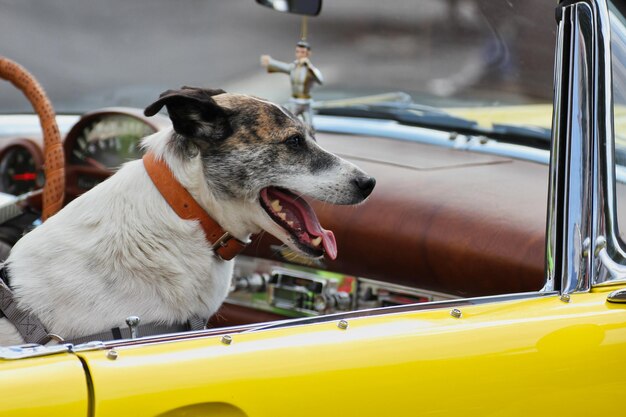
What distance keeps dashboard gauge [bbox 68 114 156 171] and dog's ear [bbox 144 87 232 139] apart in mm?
1394

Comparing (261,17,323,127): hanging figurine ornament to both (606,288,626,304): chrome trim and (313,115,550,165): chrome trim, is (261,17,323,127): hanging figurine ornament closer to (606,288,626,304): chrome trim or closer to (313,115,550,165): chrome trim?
(313,115,550,165): chrome trim

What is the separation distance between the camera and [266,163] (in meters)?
2.57

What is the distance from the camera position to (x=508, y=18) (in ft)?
12.1

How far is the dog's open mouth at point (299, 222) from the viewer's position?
8.24 feet

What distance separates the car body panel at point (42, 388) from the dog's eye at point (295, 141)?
40.1 inches

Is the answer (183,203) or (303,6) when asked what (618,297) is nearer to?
(183,203)

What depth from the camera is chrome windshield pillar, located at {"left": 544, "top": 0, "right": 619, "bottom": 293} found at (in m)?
2.32

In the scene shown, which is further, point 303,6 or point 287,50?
point 287,50

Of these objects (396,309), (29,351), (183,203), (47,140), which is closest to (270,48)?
(47,140)

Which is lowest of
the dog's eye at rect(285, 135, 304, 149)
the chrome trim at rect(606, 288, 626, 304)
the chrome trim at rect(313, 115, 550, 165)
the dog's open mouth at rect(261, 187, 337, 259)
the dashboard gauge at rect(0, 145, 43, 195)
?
the chrome trim at rect(606, 288, 626, 304)

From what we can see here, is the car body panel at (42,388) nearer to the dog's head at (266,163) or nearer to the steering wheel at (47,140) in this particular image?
the dog's head at (266,163)

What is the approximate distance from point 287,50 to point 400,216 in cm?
193

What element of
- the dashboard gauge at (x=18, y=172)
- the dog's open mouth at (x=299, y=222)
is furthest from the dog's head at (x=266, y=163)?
the dashboard gauge at (x=18, y=172)

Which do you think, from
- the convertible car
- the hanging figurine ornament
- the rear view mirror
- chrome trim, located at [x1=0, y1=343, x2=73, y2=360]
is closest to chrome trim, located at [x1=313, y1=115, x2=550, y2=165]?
the convertible car
